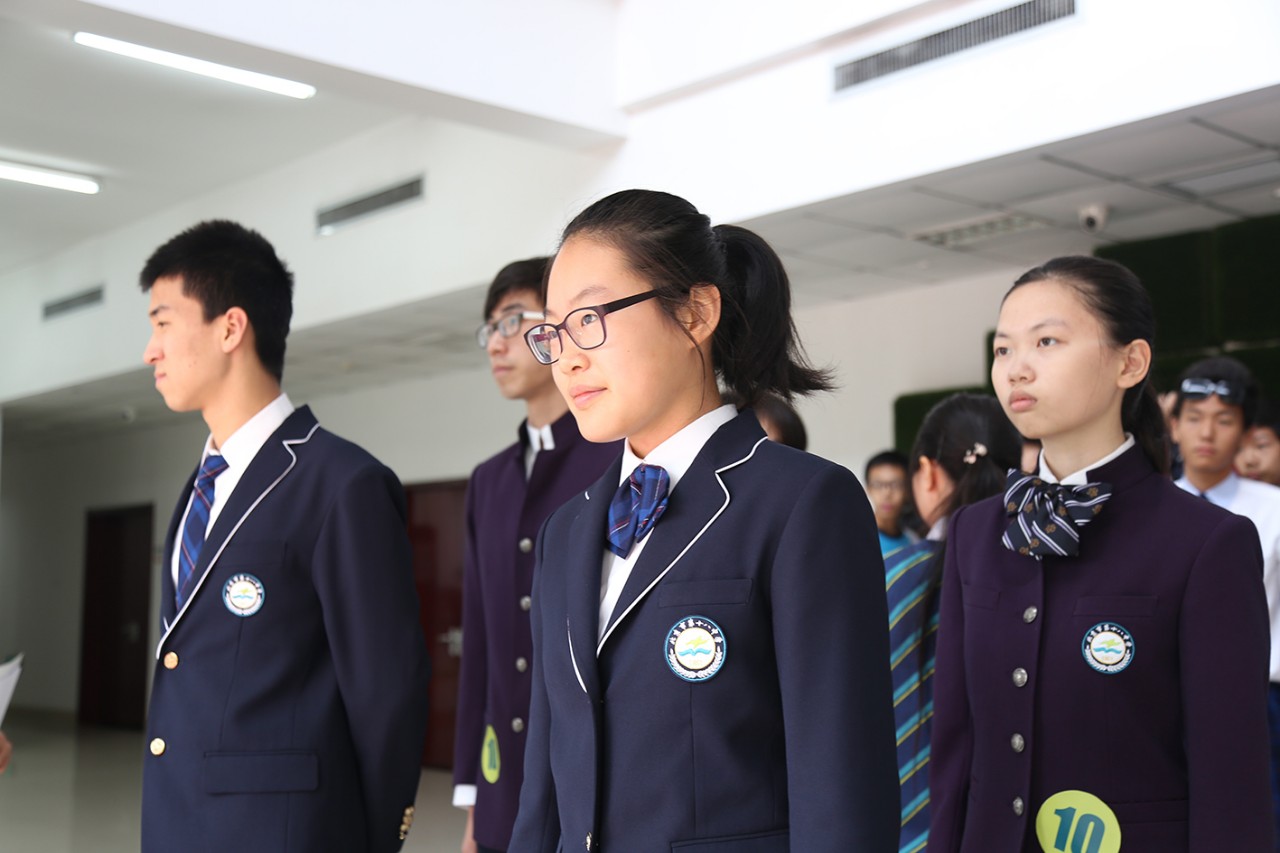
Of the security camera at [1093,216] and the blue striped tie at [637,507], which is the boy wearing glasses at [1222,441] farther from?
the blue striped tie at [637,507]

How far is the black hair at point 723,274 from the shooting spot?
153cm

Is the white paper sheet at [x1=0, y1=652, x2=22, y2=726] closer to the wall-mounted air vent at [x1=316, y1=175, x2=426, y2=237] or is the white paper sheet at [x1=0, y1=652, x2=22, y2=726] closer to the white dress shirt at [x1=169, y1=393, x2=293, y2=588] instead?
the white dress shirt at [x1=169, y1=393, x2=293, y2=588]

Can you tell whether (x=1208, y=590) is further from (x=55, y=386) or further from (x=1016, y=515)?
(x=55, y=386)

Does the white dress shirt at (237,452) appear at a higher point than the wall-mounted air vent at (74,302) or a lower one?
lower

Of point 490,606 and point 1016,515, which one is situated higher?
point 1016,515

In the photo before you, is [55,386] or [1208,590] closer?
[1208,590]

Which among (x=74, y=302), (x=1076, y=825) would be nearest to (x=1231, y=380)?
(x=1076, y=825)

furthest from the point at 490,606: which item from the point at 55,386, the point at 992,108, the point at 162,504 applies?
the point at 162,504

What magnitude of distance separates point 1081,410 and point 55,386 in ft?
34.3

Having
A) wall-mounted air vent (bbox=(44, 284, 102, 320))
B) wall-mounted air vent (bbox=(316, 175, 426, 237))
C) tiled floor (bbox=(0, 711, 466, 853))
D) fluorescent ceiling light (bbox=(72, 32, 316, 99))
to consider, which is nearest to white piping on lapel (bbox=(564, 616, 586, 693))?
fluorescent ceiling light (bbox=(72, 32, 316, 99))

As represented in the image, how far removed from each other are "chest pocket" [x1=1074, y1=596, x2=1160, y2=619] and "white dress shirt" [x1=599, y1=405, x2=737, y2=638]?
689 millimetres

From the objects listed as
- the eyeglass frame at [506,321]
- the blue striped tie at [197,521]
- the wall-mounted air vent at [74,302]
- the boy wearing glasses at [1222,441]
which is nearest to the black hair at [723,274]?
the blue striped tie at [197,521]

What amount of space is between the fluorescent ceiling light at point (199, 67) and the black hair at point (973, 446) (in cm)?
461

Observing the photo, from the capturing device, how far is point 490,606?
9.74ft
